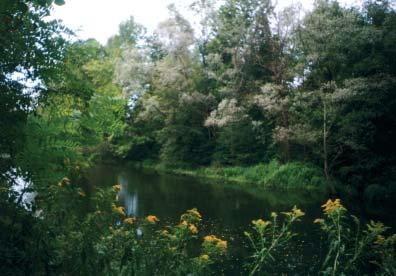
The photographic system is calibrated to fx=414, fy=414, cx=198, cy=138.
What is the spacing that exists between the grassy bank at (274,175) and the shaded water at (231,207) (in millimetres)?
1328

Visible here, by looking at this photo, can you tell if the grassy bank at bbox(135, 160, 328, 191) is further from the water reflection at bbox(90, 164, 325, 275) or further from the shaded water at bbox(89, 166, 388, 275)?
the water reflection at bbox(90, 164, 325, 275)

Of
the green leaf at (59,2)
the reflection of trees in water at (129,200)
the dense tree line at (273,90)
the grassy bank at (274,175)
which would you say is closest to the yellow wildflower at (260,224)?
the green leaf at (59,2)

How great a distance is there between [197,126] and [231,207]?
14968mm

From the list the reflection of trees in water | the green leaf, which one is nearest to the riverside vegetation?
the green leaf

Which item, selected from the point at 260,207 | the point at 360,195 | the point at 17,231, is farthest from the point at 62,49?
the point at 360,195

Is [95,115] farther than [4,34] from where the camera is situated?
Yes

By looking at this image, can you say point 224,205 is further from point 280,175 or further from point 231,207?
point 280,175

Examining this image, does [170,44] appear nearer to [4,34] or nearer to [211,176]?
[211,176]

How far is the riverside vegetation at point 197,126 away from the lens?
2498 millimetres

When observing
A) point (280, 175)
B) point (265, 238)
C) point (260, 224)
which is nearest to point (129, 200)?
point (280, 175)

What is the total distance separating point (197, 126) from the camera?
28609 mm

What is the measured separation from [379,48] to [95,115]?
18854 millimetres

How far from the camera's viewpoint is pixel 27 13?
2.51 metres

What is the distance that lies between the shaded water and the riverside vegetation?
397 mm
